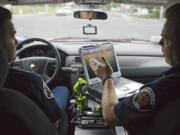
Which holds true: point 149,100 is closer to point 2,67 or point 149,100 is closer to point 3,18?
point 2,67

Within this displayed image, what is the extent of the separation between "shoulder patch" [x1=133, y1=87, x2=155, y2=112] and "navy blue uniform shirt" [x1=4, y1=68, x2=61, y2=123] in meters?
0.62

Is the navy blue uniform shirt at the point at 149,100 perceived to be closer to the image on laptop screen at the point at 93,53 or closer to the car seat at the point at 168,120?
the car seat at the point at 168,120

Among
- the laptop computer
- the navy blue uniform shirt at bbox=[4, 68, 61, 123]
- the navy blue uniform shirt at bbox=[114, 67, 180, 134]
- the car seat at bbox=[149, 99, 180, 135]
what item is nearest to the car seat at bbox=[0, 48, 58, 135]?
the navy blue uniform shirt at bbox=[4, 68, 61, 123]

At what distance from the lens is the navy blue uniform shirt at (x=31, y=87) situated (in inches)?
62.2

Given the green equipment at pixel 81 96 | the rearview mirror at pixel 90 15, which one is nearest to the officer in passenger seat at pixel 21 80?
the green equipment at pixel 81 96

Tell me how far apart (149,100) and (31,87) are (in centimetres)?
75

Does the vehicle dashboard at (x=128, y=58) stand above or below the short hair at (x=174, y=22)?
below

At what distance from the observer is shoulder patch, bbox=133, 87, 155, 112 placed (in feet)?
4.33

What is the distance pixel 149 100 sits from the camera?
1327 millimetres

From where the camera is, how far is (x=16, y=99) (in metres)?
1.32

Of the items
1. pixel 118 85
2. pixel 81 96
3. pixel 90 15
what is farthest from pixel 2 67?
pixel 90 15

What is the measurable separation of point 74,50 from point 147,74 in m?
1.09

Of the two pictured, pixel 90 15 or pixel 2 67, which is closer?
pixel 2 67

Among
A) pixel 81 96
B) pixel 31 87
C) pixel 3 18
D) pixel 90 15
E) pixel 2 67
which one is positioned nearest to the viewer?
pixel 2 67
